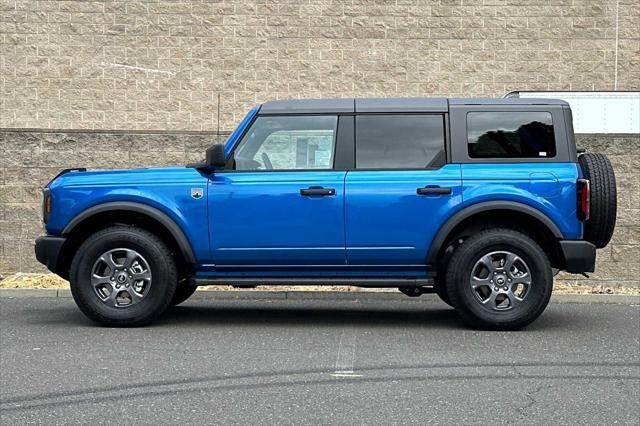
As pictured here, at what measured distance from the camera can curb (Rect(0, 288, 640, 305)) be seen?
1069 centimetres

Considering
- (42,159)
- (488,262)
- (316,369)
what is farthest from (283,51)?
(316,369)

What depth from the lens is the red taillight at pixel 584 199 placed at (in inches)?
324

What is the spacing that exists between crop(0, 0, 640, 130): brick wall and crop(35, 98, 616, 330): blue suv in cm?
668

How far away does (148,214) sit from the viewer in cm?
847

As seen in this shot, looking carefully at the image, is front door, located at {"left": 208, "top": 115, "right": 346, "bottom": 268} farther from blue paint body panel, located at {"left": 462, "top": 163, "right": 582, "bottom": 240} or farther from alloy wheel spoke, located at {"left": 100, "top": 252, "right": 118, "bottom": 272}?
blue paint body panel, located at {"left": 462, "top": 163, "right": 582, "bottom": 240}

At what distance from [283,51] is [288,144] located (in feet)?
22.8

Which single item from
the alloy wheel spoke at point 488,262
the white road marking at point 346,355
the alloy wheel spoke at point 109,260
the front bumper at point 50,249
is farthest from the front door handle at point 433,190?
the front bumper at point 50,249

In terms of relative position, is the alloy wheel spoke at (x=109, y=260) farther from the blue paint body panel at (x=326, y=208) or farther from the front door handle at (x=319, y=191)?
the front door handle at (x=319, y=191)

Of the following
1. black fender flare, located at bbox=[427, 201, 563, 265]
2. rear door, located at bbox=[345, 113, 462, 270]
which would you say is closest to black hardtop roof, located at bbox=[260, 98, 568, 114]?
rear door, located at bbox=[345, 113, 462, 270]

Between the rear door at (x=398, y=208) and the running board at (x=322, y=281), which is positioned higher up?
the rear door at (x=398, y=208)

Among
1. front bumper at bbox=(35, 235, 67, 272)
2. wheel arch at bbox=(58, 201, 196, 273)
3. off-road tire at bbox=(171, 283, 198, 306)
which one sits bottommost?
off-road tire at bbox=(171, 283, 198, 306)

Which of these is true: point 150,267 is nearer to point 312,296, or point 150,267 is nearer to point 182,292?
point 182,292

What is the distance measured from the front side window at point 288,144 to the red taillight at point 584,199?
212 cm

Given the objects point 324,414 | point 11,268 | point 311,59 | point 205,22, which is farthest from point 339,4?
point 324,414
